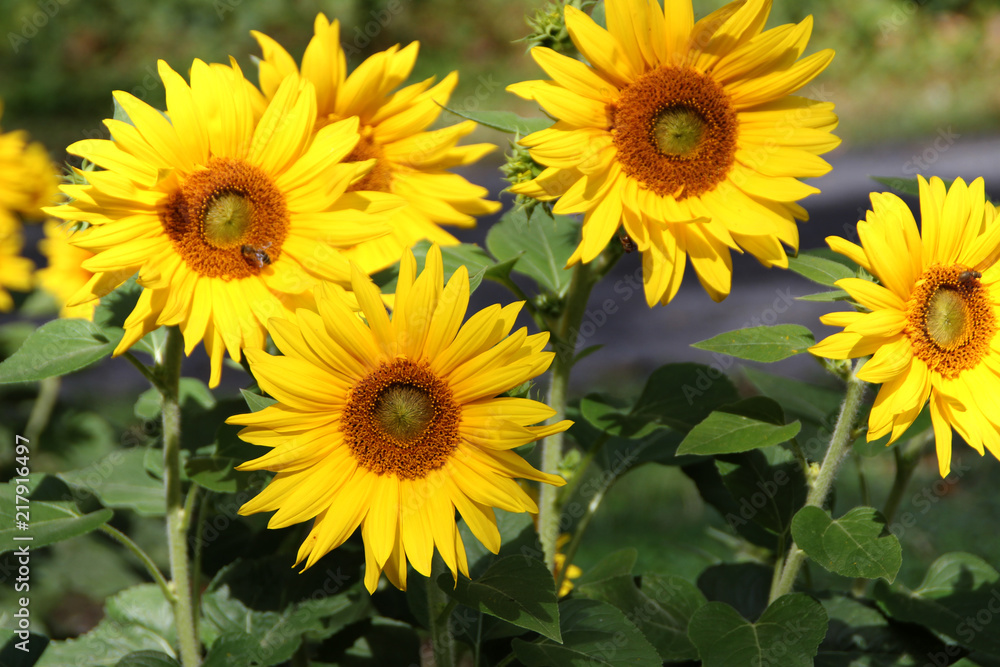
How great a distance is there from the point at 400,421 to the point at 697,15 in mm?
7674

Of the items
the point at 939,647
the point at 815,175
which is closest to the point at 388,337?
the point at 815,175

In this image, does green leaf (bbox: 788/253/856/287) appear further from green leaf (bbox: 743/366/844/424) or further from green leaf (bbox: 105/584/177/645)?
green leaf (bbox: 105/584/177/645)

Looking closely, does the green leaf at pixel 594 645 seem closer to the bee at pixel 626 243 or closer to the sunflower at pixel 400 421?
the sunflower at pixel 400 421

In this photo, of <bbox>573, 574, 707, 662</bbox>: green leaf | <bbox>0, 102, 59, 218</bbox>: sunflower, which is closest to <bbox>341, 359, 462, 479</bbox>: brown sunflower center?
<bbox>573, 574, 707, 662</bbox>: green leaf

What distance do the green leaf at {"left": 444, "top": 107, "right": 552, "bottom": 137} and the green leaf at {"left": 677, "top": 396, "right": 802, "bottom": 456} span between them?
0.52 m

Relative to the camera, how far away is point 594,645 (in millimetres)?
1353

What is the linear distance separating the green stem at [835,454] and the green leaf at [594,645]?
0.91 feet

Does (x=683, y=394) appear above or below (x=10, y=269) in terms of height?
above

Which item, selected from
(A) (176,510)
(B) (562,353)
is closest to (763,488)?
(B) (562,353)

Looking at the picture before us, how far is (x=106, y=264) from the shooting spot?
1.30m

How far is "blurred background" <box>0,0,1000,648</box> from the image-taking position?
3.98 metres

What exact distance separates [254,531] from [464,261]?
28.3 inches

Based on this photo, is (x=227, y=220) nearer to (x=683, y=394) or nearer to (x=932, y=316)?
(x=683, y=394)

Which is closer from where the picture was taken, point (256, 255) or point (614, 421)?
point (256, 255)
